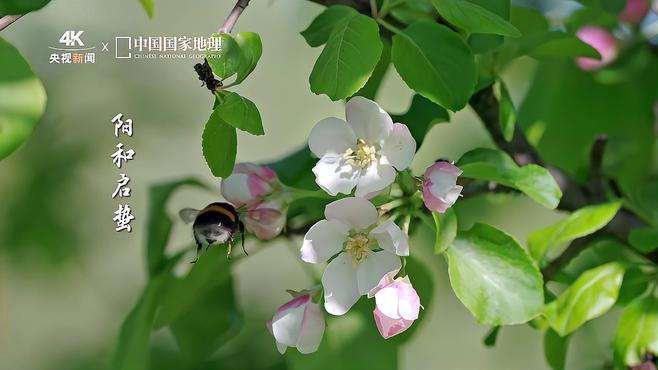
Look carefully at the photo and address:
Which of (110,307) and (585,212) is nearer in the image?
(585,212)

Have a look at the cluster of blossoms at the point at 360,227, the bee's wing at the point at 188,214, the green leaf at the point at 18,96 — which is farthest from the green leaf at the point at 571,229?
the green leaf at the point at 18,96

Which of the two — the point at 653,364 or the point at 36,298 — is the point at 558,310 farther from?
the point at 36,298

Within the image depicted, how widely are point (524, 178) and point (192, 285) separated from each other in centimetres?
34

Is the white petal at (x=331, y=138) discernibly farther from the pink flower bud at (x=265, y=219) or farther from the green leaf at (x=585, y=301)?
the green leaf at (x=585, y=301)

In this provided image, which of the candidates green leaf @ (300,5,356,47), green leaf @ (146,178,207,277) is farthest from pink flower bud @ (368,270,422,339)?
green leaf @ (146,178,207,277)

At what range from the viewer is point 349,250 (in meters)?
0.60

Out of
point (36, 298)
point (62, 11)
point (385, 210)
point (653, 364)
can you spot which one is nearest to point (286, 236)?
point (385, 210)

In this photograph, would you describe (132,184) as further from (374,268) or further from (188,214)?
(374,268)

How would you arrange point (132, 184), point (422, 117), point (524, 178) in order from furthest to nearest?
point (132, 184) < point (422, 117) < point (524, 178)

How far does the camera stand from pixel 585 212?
735 millimetres

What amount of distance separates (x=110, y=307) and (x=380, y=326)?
1.00 m

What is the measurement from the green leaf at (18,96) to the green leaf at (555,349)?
454mm

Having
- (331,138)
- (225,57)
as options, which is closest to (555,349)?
(331,138)

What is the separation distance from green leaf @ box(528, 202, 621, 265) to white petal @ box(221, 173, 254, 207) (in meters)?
0.23
